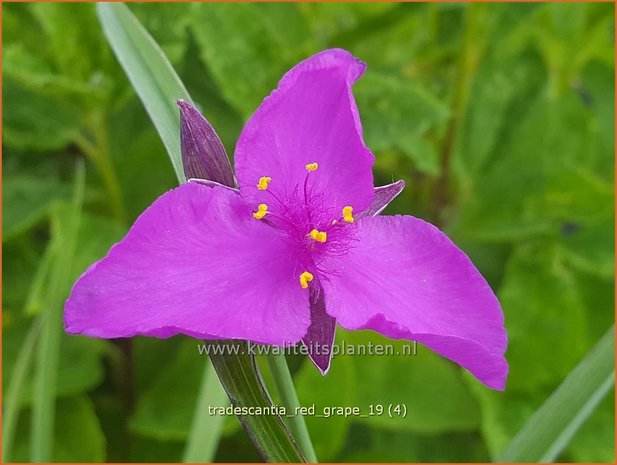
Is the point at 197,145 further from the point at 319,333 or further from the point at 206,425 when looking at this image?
the point at 206,425

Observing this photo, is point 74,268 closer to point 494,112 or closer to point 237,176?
point 237,176

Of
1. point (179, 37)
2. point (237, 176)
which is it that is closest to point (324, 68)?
point (237, 176)

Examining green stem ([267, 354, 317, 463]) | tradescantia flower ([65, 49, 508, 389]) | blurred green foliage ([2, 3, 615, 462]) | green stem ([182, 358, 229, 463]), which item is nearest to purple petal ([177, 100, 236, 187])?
tradescantia flower ([65, 49, 508, 389])

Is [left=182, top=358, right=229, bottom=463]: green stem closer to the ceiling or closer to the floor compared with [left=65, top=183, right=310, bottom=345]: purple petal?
closer to the floor

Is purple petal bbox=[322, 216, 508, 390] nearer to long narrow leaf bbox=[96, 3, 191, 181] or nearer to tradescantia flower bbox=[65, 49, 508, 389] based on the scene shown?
tradescantia flower bbox=[65, 49, 508, 389]

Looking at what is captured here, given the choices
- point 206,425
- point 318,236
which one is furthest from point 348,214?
point 206,425

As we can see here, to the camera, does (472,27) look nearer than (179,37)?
No

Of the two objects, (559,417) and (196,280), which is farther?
A: (559,417)
